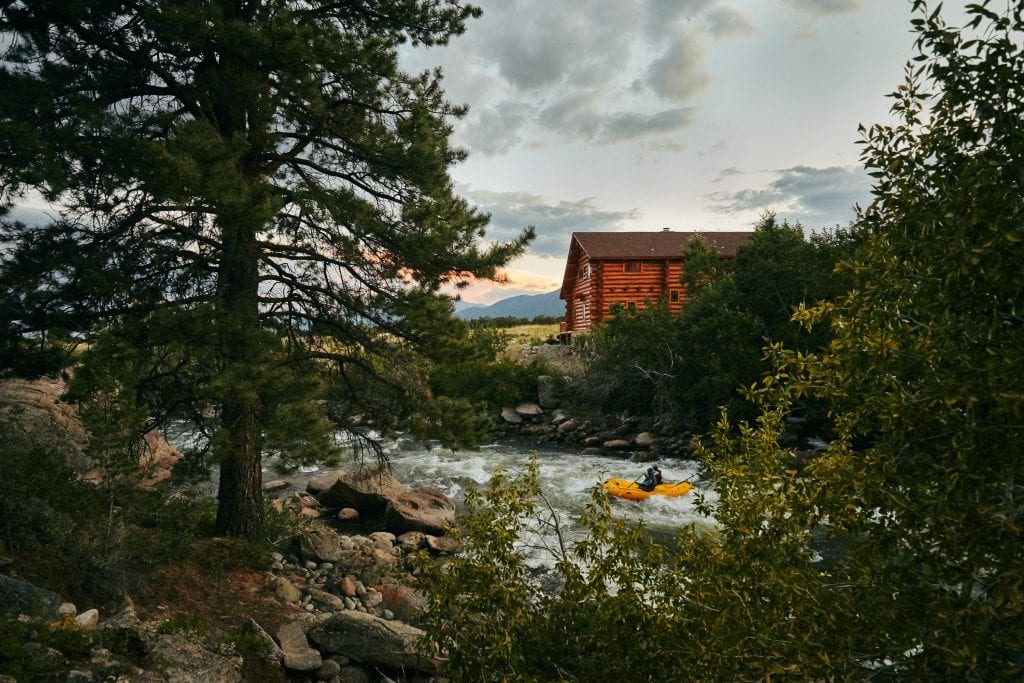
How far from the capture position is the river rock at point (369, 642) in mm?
7320

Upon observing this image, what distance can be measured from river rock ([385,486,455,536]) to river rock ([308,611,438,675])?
5742 mm

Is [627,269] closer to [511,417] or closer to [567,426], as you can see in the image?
[511,417]

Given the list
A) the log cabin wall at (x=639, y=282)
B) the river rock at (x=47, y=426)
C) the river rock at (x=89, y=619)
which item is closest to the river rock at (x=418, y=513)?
the river rock at (x=47, y=426)

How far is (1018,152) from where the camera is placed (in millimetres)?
3178

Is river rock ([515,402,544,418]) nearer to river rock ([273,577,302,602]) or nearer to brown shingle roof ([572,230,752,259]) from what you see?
brown shingle roof ([572,230,752,259])

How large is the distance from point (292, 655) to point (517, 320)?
58.8 meters

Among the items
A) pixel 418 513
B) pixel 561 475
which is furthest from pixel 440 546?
pixel 561 475

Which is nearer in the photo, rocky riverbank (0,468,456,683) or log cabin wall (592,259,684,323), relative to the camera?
rocky riverbank (0,468,456,683)

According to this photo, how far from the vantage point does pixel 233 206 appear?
25.3 feet

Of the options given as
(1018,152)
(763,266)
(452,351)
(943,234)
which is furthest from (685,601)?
(763,266)

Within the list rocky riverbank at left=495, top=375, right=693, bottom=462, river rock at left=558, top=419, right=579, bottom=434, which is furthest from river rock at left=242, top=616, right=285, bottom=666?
river rock at left=558, top=419, right=579, bottom=434

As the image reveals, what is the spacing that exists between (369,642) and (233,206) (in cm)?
550

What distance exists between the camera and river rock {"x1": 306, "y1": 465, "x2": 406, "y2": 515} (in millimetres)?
15608

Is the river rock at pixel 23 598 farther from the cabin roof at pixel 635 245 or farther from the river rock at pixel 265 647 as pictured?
the cabin roof at pixel 635 245
